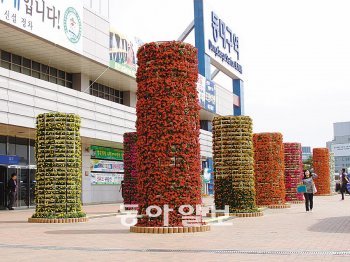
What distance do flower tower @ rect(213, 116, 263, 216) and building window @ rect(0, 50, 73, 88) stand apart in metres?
13.2

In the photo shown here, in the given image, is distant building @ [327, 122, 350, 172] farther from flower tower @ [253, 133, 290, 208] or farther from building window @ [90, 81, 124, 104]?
flower tower @ [253, 133, 290, 208]

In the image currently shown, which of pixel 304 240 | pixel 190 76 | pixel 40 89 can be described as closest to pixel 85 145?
pixel 40 89

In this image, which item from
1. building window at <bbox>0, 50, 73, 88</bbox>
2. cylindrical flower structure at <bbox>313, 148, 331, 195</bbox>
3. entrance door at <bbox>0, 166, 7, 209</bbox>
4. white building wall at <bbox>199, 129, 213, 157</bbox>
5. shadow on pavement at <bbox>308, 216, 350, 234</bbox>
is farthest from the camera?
white building wall at <bbox>199, 129, 213, 157</bbox>

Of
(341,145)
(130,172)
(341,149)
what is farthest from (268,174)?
(341,145)

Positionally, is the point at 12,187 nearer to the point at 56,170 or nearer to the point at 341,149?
the point at 56,170

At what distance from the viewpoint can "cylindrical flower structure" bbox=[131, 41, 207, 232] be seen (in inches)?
491

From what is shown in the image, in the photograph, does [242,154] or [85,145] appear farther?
[85,145]

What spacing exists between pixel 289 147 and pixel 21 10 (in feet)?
47.5

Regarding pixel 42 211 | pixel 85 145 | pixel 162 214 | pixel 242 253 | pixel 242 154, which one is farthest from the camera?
pixel 85 145

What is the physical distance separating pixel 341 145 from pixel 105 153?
167 metres

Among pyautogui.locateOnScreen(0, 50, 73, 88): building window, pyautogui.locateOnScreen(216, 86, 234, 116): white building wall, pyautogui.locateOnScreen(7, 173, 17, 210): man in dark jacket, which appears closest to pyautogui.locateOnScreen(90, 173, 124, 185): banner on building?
pyautogui.locateOnScreen(0, 50, 73, 88): building window

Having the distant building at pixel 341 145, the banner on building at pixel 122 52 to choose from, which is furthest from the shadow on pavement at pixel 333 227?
the distant building at pixel 341 145

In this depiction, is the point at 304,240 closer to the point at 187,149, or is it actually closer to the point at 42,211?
the point at 187,149

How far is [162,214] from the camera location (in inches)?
488
